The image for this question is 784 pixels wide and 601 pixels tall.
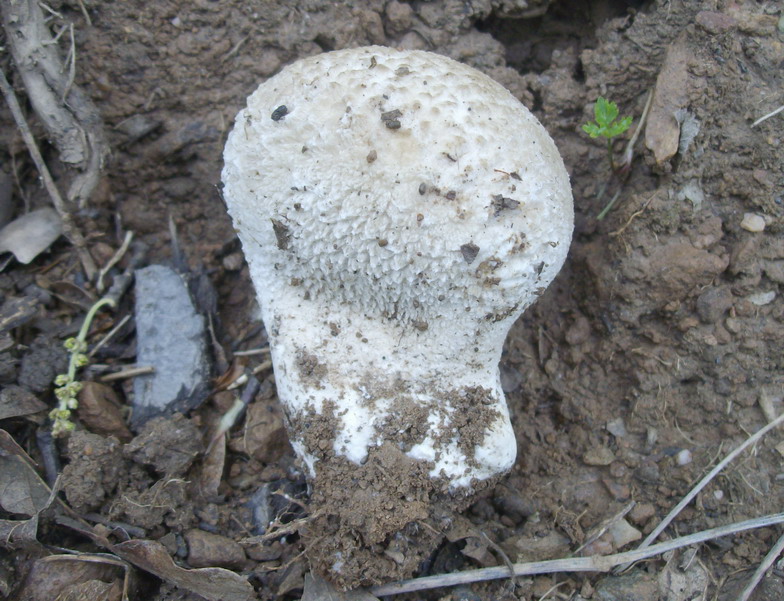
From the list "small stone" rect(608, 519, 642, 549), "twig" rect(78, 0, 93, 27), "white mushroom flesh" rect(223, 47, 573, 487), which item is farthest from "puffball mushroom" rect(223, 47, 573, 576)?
"twig" rect(78, 0, 93, 27)

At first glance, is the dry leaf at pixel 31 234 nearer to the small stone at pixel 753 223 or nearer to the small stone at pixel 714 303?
the small stone at pixel 714 303

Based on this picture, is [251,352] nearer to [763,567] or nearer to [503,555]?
[503,555]

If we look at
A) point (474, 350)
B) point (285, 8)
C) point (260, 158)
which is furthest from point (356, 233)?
point (285, 8)

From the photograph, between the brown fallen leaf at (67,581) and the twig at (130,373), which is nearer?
the brown fallen leaf at (67,581)

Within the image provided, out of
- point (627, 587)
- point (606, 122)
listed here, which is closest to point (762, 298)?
point (606, 122)

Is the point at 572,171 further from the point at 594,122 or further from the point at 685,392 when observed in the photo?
the point at 685,392

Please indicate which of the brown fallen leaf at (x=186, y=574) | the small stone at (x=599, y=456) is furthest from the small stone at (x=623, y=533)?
the brown fallen leaf at (x=186, y=574)
